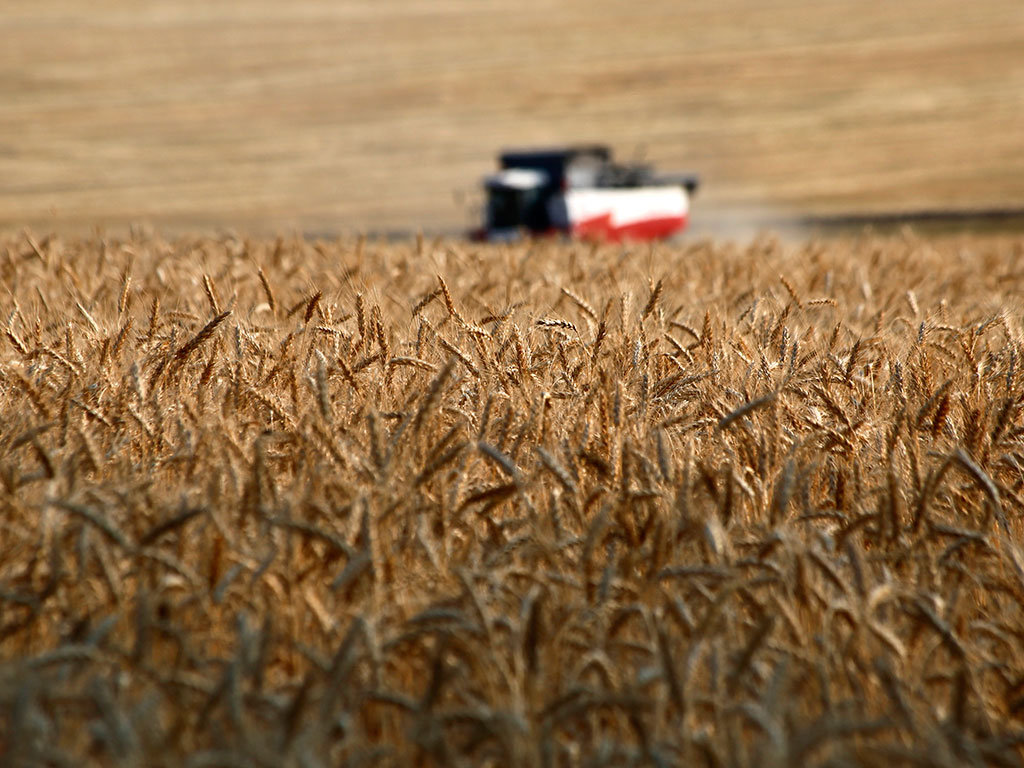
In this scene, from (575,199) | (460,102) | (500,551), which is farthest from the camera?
(460,102)

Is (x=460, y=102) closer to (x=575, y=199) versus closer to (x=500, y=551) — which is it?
(x=575, y=199)

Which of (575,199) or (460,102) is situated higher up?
(460,102)

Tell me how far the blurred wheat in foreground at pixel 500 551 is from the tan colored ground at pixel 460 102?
27.4 meters

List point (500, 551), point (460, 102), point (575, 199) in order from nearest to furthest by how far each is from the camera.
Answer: point (500, 551) → point (575, 199) → point (460, 102)

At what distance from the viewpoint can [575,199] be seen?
2178 centimetres

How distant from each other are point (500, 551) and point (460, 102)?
47199mm

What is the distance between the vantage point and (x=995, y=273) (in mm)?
7484

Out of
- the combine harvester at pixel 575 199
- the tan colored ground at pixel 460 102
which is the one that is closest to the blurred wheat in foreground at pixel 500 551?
the combine harvester at pixel 575 199

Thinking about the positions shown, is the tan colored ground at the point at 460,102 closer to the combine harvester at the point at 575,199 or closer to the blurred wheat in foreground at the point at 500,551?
the combine harvester at the point at 575,199

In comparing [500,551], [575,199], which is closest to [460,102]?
[575,199]

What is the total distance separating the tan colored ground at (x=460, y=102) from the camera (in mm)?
36656

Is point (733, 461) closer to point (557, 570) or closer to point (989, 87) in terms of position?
point (557, 570)

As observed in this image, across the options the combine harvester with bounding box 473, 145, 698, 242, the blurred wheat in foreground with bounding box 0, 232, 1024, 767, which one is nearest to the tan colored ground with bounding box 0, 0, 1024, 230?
the combine harvester with bounding box 473, 145, 698, 242

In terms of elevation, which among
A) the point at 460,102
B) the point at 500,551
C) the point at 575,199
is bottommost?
the point at 500,551
